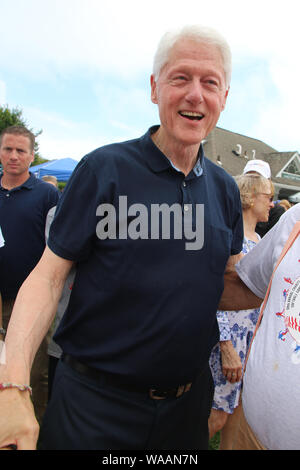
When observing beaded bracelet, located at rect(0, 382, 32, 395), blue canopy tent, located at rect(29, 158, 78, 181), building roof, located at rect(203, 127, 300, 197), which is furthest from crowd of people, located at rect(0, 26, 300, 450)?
building roof, located at rect(203, 127, 300, 197)

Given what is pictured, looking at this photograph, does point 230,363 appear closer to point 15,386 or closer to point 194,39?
point 15,386

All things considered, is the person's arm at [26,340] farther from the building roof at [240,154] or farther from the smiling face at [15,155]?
the building roof at [240,154]

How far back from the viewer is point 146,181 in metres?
1.40

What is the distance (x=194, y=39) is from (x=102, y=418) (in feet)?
5.21

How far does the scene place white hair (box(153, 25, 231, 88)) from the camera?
138 centimetres

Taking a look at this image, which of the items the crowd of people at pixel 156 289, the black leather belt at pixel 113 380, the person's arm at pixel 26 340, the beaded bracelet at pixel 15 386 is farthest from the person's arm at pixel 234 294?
the beaded bracelet at pixel 15 386

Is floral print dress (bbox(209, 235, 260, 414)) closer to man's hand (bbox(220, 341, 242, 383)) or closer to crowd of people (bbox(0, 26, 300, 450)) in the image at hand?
man's hand (bbox(220, 341, 242, 383))

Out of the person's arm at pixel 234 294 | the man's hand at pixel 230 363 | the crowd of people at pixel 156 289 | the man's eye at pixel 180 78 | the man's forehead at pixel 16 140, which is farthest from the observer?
the man's forehead at pixel 16 140

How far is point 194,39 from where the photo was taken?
137 cm

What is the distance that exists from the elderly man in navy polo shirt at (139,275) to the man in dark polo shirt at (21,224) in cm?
183

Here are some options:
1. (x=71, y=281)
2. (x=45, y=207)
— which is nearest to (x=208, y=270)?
(x=71, y=281)

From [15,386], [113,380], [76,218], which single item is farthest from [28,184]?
[15,386]

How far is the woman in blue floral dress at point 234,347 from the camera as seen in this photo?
2.52 meters
